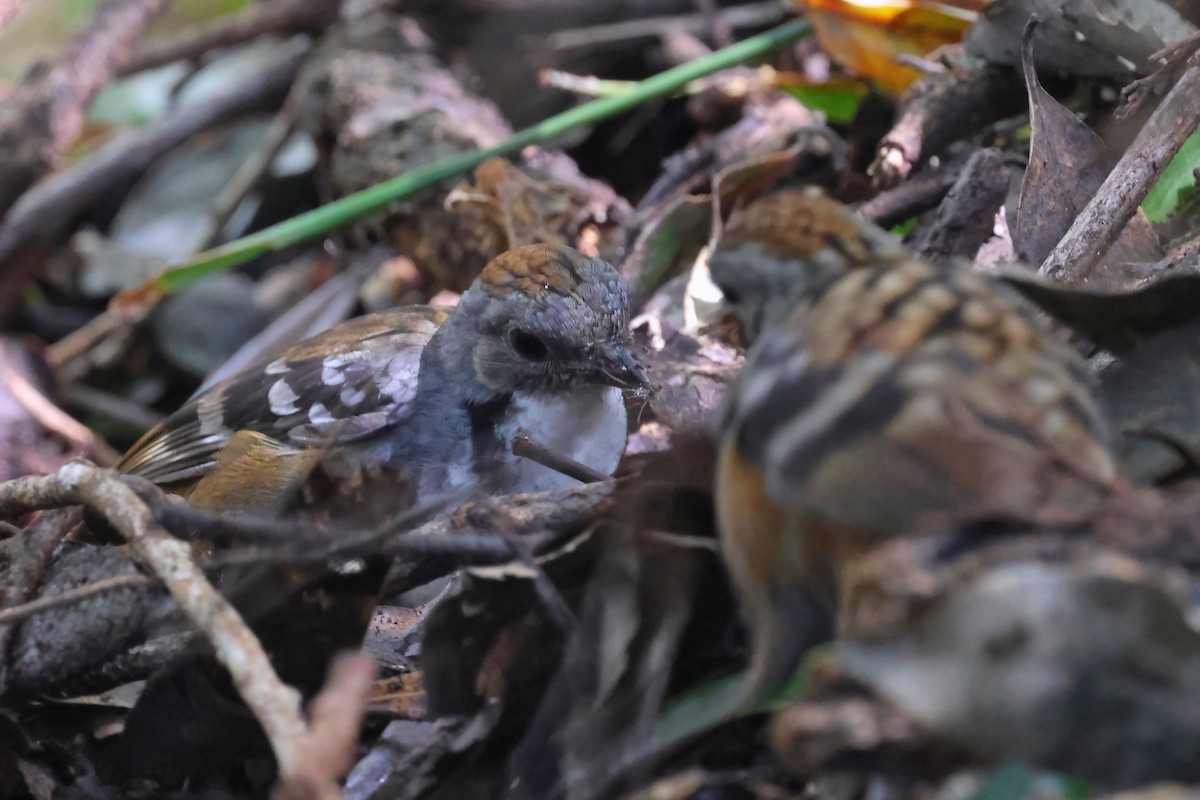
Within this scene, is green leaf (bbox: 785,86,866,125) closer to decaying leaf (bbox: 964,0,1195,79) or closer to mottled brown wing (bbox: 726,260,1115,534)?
decaying leaf (bbox: 964,0,1195,79)

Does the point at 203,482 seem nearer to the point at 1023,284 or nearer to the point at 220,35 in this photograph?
the point at 1023,284

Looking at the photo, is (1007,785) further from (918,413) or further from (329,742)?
(329,742)

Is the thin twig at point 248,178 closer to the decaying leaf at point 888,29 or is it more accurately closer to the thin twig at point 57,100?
the thin twig at point 57,100

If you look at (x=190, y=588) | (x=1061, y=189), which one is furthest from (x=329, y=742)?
(x=1061, y=189)

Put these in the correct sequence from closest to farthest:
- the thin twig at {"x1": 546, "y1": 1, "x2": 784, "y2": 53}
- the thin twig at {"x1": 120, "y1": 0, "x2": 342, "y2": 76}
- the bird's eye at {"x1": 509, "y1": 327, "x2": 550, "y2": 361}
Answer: the bird's eye at {"x1": 509, "y1": 327, "x2": 550, "y2": 361} < the thin twig at {"x1": 546, "y1": 1, "x2": 784, "y2": 53} < the thin twig at {"x1": 120, "y1": 0, "x2": 342, "y2": 76}

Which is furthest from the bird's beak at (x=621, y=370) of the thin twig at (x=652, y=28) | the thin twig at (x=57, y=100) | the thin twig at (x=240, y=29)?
the thin twig at (x=240, y=29)

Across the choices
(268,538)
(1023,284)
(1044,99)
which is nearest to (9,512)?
(268,538)

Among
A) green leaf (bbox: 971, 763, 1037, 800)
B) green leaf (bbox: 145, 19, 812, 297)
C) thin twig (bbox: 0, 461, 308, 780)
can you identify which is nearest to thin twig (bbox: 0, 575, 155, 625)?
thin twig (bbox: 0, 461, 308, 780)
